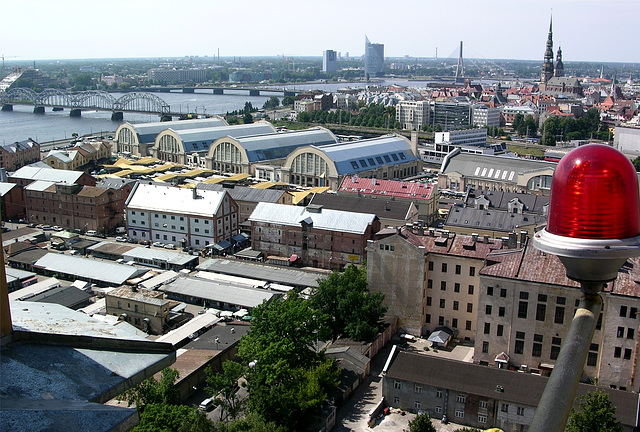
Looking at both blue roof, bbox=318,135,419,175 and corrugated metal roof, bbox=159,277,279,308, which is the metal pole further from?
blue roof, bbox=318,135,419,175

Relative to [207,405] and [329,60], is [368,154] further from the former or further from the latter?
[329,60]

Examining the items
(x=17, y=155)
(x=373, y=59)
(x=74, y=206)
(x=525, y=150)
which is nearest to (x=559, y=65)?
(x=525, y=150)

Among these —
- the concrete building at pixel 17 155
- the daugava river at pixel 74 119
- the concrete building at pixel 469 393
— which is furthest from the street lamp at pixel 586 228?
the daugava river at pixel 74 119

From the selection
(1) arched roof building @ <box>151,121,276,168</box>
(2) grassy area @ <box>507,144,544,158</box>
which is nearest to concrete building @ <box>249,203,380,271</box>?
(1) arched roof building @ <box>151,121,276,168</box>

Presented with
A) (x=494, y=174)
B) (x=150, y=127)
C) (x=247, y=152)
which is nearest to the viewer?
(x=494, y=174)

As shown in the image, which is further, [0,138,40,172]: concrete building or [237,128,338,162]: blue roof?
[237,128,338,162]: blue roof

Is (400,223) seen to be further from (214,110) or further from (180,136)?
(214,110)

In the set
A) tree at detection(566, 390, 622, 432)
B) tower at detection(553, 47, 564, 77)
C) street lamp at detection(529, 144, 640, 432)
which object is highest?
tower at detection(553, 47, 564, 77)
